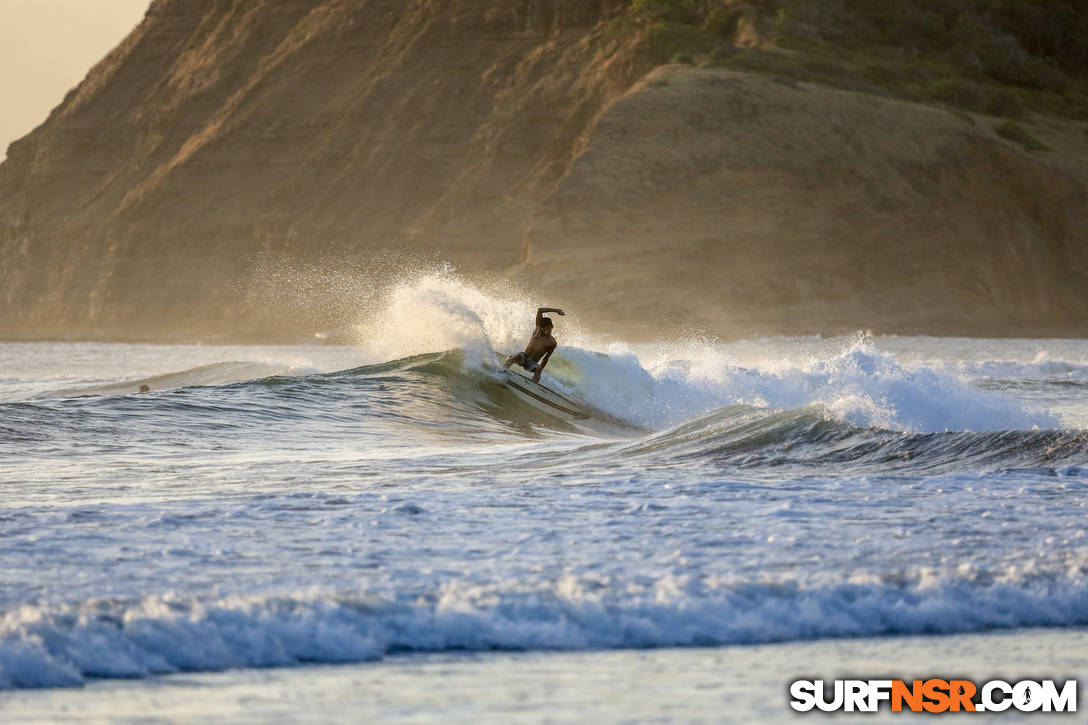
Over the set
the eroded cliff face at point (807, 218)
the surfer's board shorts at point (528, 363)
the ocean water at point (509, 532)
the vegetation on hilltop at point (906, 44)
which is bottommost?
the ocean water at point (509, 532)

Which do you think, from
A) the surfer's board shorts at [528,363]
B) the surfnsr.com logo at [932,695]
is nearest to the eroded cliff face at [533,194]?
the surfer's board shorts at [528,363]

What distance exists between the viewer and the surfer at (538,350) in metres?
17.8

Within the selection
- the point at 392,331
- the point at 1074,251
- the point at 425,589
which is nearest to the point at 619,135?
the point at 1074,251

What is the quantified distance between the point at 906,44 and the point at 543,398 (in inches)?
2728

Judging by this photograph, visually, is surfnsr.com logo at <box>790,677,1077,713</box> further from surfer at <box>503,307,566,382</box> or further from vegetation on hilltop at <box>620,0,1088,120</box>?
vegetation on hilltop at <box>620,0,1088,120</box>

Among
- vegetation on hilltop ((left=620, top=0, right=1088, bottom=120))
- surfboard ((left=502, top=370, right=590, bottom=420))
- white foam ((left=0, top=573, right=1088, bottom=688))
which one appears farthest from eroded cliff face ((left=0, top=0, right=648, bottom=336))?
white foam ((left=0, top=573, right=1088, bottom=688))

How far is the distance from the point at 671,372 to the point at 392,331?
4.70 metres

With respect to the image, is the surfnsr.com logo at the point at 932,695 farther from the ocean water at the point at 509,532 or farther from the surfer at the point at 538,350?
the surfer at the point at 538,350

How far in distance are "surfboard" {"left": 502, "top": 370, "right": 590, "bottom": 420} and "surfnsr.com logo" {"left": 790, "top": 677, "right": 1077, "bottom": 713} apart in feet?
41.2

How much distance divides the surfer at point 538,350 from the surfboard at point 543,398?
0.17m

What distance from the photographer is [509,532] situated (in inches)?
290

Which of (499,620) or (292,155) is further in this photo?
(292,155)

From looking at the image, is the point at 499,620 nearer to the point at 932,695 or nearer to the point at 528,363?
the point at 932,695

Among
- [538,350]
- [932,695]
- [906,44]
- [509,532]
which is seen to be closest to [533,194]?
[906,44]
